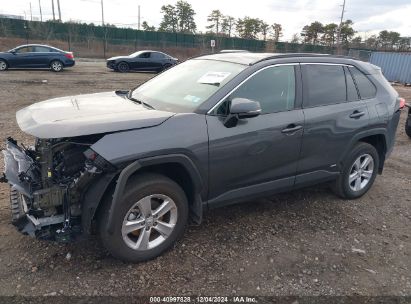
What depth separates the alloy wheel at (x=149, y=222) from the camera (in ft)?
9.86

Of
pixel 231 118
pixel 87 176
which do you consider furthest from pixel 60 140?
pixel 231 118

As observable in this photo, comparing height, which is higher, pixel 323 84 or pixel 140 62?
pixel 323 84

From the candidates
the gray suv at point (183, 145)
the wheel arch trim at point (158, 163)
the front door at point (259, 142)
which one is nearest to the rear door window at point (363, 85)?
the gray suv at point (183, 145)

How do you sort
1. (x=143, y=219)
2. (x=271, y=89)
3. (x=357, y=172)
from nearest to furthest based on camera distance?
(x=143, y=219) → (x=271, y=89) → (x=357, y=172)

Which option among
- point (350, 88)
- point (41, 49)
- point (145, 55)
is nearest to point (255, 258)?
point (350, 88)

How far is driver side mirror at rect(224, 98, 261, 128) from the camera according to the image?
10.3ft

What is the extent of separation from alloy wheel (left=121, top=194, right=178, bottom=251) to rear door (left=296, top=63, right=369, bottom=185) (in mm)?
1550

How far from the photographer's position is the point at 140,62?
21.0 metres

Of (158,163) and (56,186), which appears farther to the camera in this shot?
(158,163)

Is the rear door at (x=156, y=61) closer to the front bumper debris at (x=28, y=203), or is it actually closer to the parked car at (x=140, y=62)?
the parked car at (x=140, y=62)

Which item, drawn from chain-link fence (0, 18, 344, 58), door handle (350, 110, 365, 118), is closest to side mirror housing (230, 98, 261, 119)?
door handle (350, 110, 365, 118)

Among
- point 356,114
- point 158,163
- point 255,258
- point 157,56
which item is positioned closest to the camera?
point 158,163

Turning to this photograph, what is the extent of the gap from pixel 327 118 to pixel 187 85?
1559 millimetres

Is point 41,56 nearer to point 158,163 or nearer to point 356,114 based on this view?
point 356,114
